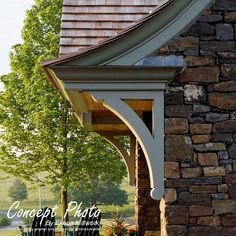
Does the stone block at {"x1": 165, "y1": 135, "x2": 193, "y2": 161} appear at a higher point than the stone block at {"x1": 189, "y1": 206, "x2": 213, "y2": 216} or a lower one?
higher

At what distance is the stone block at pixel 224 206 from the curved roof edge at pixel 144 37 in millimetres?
1747

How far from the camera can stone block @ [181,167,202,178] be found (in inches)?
190

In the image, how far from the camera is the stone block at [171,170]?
480cm

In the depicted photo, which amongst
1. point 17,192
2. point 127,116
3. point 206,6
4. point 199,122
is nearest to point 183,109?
point 199,122

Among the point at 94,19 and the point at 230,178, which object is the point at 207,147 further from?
the point at 94,19

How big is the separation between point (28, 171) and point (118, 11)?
33.6ft

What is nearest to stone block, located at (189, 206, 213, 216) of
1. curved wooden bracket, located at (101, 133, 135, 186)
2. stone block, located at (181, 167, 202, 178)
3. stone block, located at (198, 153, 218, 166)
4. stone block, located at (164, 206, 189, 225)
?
stone block, located at (164, 206, 189, 225)

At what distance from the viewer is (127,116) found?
15.5ft

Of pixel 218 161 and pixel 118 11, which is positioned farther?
pixel 118 11

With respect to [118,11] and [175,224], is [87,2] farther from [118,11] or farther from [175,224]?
[175,224]

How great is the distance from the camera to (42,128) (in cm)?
1448

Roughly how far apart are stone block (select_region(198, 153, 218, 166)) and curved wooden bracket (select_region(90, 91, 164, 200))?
44 centimetres

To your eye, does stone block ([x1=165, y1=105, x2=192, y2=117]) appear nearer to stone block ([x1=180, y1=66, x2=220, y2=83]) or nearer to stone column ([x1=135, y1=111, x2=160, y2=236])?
stone block ([x1=180, y1=66, x2=220, y2=83])

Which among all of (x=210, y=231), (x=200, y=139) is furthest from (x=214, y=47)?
(x=210, y=231)
